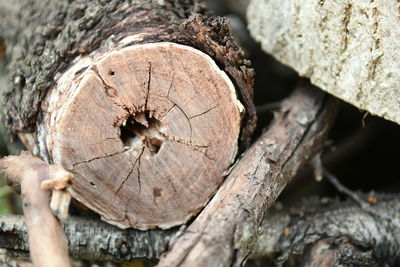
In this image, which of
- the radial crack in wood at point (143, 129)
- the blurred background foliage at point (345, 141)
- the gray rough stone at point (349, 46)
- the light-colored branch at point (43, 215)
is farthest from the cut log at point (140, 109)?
the blurred background foliage at point (345, 141)

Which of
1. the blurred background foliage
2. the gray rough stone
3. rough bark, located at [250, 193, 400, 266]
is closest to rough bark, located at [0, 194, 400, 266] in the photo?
rough bark, located at [250, 193, 400, 266]

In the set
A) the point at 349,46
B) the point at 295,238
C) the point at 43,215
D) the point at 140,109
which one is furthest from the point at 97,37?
the point at 295,238

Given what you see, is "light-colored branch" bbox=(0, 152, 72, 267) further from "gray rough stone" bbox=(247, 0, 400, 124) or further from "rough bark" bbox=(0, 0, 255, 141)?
"gray rough stone" bbox=(247, 0, 400, 124)

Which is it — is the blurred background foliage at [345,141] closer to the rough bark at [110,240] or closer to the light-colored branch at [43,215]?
Result: the rough bark at [110,240]

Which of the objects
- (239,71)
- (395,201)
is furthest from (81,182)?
(395,201)

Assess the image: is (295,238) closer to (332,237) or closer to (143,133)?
(332,237)
